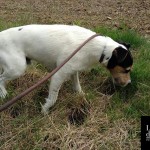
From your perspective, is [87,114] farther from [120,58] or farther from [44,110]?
[120,58]

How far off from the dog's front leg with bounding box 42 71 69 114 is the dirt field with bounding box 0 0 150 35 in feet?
10.1

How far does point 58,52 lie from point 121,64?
0.75m

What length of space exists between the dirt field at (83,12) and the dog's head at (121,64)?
2792 millimetres

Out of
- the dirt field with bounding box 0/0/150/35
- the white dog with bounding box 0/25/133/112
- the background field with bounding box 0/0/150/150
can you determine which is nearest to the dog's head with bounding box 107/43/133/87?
the white dog with bounding box 0/25/133/112

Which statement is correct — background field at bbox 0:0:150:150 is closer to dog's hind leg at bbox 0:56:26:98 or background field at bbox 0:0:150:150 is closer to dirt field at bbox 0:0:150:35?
dog's hind leg at bbox 0:56:26:98

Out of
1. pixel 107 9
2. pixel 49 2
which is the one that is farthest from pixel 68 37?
pixel 49 2

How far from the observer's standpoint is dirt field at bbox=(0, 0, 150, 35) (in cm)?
795

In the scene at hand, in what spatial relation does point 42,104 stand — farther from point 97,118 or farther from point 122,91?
point 122,91

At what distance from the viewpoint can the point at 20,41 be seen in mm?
4699

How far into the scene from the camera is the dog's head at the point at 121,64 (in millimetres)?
4547

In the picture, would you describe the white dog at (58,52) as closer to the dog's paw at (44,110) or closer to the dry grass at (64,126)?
the dog's paw at (44,110)

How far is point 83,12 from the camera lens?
29.2 ft

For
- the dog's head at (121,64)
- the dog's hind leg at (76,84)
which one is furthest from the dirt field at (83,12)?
the dog's head at (121,64)

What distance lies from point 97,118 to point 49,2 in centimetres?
558
